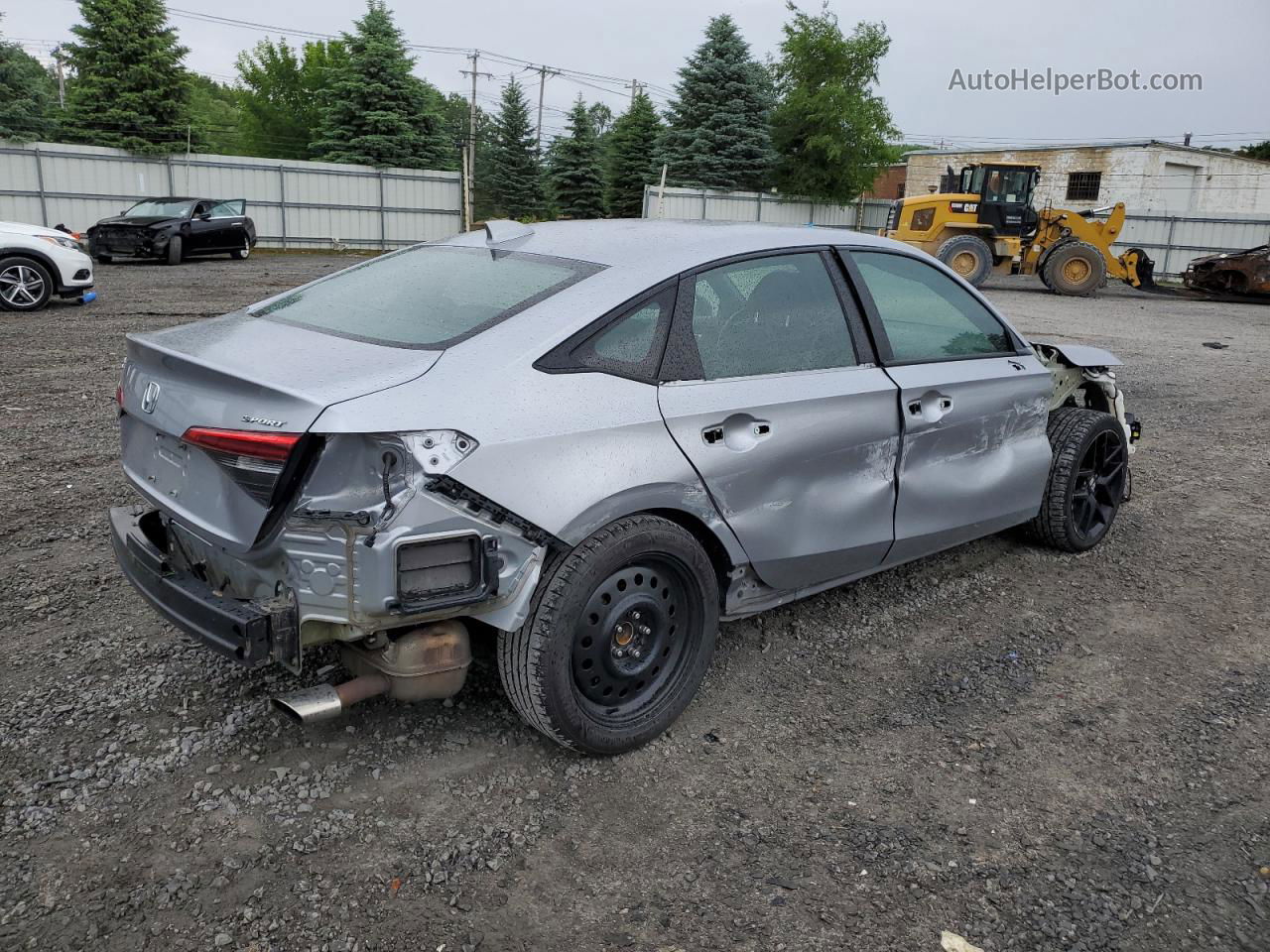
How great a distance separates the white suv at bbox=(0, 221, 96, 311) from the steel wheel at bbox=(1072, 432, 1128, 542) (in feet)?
37.5

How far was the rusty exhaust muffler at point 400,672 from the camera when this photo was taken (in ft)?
8.90

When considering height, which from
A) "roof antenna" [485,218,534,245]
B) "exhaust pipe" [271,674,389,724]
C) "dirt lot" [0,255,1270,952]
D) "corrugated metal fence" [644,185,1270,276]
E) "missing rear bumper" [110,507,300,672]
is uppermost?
"corrugated metal fence" [644,185,1270,276]

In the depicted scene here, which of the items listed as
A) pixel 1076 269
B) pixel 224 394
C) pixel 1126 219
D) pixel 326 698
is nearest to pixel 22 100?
pixel 1076 269

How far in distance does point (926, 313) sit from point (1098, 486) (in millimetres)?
1706

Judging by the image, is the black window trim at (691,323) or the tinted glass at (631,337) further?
the black window trim at (691,323)

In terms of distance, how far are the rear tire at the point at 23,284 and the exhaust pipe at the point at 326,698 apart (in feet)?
36.2

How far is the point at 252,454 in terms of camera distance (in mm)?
2561

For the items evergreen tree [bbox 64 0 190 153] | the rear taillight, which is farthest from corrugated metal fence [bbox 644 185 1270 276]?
the rear taillight

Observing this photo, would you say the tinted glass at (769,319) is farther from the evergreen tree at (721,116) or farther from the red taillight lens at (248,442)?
the evergreen tree at (721,116)

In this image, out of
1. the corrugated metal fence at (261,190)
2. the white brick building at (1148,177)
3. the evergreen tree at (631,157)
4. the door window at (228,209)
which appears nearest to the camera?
the door window at (228,209)

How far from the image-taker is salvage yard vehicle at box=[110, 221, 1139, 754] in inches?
100

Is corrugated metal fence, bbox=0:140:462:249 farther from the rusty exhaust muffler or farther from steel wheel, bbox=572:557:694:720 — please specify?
steel wheel, bbox=572:557:694:720

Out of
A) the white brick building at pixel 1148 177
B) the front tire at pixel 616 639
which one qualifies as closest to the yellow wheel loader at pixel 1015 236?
the white brick building at pixel 1148 177

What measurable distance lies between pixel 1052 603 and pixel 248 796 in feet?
11.1
